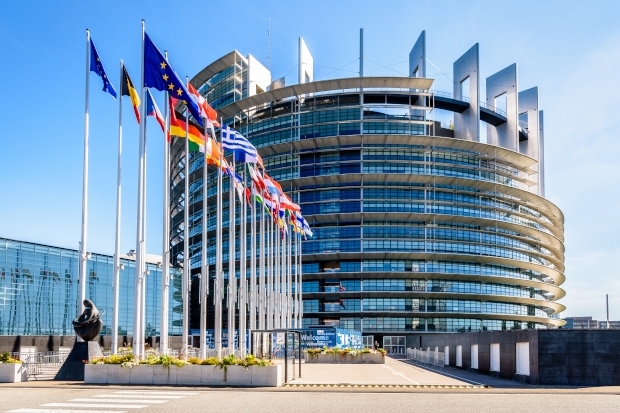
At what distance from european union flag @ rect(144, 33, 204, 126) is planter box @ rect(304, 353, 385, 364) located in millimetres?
32743

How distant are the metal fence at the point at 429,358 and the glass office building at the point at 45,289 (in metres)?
25.5

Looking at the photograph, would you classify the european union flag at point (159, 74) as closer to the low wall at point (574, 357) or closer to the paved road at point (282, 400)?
the paved road at point (282, 400)

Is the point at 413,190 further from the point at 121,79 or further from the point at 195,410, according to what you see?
the point at 195,410

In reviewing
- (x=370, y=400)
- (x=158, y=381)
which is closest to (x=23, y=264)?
(x=158, y=381)

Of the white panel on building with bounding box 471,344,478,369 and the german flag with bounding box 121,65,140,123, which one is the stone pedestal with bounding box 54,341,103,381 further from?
the white panel on building with bounding box 471,344,478,369

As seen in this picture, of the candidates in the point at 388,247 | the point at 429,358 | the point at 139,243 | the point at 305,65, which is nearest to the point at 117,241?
the point at 139,243

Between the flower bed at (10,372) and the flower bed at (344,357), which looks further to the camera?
the flower bed at (344,357)

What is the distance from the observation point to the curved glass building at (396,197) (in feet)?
351

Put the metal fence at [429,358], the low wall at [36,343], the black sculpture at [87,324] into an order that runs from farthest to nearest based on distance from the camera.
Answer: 1. the metal fence at [429,358]
2. the low wall at [36,343]
3. the black sculpture at [87,324]

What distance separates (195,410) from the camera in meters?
20.9

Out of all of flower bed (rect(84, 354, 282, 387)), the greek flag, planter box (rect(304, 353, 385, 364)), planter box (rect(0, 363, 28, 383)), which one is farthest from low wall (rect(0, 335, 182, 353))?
flower bed (rect(84, 354, 282, 387))

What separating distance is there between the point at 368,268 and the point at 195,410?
86885 mm

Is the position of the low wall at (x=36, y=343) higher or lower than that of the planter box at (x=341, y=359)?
higher

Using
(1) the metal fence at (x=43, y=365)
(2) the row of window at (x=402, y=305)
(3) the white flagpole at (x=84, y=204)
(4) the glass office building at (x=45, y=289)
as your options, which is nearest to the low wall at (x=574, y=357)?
(3) the white flagpole at (x=84, y=204)
